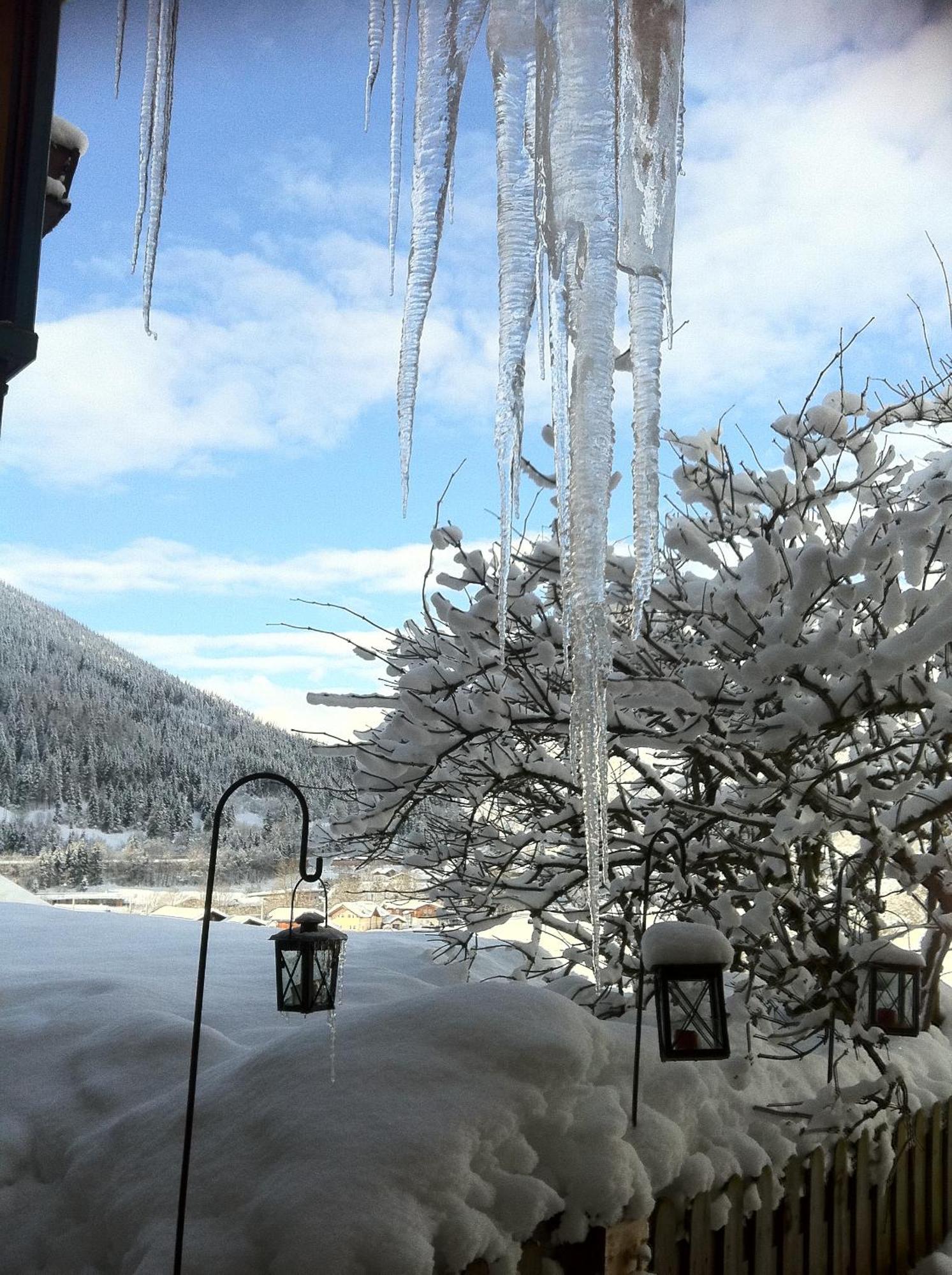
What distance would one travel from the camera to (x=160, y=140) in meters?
2.08

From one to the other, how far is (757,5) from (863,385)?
1375 mm

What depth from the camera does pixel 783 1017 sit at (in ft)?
10.6

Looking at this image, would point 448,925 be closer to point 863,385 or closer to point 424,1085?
point 424,1085

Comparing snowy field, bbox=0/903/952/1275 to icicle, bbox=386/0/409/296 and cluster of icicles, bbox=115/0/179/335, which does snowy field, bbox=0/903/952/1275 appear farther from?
cluster of icicles, bbox=115/0/179/335

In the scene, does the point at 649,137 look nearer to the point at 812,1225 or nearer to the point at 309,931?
the point at 309,931

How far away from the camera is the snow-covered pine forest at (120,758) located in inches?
816

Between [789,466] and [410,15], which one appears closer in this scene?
[410,15]

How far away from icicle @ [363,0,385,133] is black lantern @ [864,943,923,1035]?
250 cm

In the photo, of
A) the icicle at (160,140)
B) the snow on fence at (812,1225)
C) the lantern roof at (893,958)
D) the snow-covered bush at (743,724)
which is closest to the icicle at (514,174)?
the icicle at (160,140)

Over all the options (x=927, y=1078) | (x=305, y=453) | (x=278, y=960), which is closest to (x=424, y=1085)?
(x=278, y=960)

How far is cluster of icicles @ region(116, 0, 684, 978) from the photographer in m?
1.69

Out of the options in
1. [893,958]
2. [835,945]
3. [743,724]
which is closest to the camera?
[893,958]

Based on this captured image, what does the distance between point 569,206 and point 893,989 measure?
223 cm

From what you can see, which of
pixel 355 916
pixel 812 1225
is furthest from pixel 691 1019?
pixel 355 916
